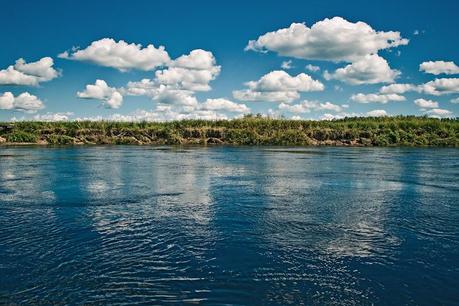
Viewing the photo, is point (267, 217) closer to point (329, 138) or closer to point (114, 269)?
point (114, 269)

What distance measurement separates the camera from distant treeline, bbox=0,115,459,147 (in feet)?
198

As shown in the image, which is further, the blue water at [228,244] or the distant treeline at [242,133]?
the distant treeline at [242,133]

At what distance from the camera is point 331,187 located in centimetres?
1720

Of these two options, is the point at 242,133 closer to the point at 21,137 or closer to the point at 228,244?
the point at 21,137

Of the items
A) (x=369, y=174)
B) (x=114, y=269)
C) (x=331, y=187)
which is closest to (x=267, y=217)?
(x=114, y=269)

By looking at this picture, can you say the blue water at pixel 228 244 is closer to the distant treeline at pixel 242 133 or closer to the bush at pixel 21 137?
the distant treeline at pixel 242 133

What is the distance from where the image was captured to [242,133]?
61.2 m

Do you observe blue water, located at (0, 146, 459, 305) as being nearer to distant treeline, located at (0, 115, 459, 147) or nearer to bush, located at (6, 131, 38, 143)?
distant treeline, located at (0, 115, 459, 147)

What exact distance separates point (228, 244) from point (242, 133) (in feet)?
171

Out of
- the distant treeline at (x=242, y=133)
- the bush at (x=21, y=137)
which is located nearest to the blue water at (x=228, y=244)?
the distant treeline at (x=242, y=133)

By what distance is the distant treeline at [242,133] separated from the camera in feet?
198

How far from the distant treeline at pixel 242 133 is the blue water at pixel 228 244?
4410 cm

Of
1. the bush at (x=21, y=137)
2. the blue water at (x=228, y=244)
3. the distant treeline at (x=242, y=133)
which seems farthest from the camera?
the distant treeline at (x=242, y=133)

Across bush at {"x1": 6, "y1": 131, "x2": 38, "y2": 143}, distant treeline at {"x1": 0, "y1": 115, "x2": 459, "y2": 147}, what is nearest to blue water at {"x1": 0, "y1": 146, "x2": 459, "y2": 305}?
distant treeline at {"x1": 0, "y1": 115, "x2": 459, "y2": 147}
